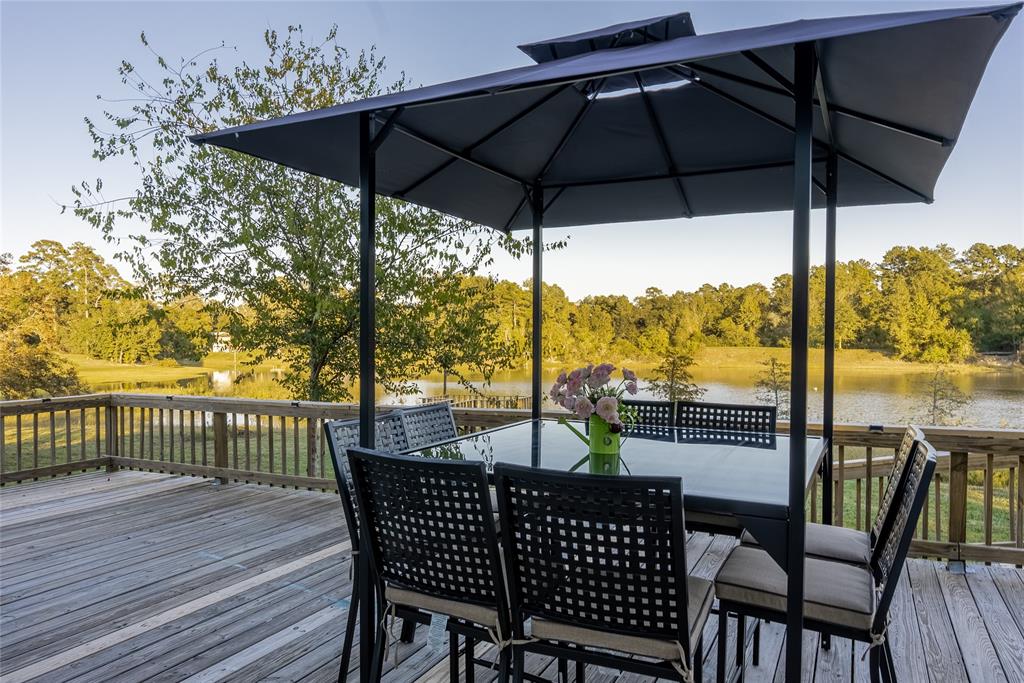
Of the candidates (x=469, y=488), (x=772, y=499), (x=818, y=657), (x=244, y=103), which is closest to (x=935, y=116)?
(x=772, y=499)

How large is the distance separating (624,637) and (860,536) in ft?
4.86

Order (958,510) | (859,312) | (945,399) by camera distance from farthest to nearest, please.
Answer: (945,399), (859,312), (958,510)

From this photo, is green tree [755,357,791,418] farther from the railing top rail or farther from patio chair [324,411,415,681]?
patio chair [324,411,415,681]

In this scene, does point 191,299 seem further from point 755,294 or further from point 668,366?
point 755,294

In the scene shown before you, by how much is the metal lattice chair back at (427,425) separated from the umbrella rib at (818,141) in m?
2.09

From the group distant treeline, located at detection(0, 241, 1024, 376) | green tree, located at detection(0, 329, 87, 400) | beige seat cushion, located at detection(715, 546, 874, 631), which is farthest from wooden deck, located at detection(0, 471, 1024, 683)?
green tree, located at detection(0, 329, 87, 400)

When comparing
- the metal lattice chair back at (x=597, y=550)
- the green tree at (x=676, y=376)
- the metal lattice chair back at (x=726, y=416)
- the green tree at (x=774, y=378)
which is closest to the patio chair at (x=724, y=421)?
the metal lattice chair back at (x=726, y=416)

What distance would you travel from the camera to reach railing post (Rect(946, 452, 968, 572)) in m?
3.53

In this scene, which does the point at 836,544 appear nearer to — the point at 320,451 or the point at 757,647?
the point at 757,647

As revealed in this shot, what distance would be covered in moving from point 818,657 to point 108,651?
3.15 meters

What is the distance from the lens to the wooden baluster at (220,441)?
5824 mm

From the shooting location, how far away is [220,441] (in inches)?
231

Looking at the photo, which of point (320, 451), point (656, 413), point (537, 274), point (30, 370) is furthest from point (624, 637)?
point (30, 370)

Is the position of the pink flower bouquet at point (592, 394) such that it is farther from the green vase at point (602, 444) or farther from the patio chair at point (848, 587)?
the patio chair at point (848, 587)
